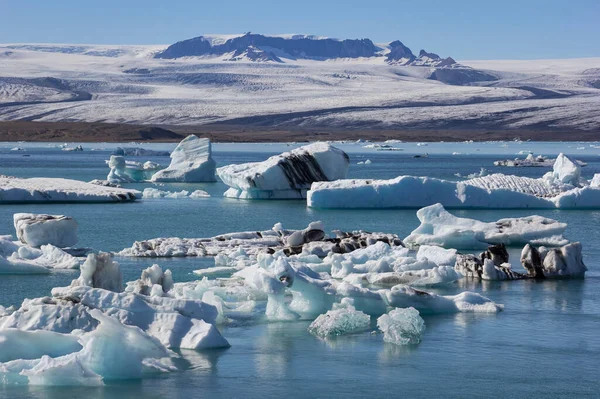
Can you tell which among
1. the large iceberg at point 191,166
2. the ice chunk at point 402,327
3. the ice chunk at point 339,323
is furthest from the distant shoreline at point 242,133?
the ice chunk at point 402,327

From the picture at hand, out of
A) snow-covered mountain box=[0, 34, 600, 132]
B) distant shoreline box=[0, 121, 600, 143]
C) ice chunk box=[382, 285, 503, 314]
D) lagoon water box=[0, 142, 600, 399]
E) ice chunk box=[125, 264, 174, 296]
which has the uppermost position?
snow-covered mountain box=[0, 34, 600, 132]

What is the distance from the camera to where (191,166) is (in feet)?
94.2

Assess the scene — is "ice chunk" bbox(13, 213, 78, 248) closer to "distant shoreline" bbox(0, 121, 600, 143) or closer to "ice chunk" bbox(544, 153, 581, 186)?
"ice chunk" bbox(544, 153, 581, 186)

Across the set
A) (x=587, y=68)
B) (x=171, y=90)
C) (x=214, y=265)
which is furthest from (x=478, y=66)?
(x=214, y=265)

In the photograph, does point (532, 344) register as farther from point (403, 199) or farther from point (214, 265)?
point (403, 199)

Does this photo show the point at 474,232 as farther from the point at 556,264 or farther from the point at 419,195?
the point at 419,195

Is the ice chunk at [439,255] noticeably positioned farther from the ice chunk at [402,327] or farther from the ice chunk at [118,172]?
the ice chunk at [118,172]

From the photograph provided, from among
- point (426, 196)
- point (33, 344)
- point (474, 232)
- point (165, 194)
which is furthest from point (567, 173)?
point (33, 344)

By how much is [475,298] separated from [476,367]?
2231 mm

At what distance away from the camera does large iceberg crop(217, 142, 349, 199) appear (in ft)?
73.5

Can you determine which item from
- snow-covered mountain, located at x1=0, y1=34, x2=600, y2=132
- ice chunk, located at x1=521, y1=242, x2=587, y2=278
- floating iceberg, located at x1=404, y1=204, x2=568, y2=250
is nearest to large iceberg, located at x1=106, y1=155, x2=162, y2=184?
floating iceberg, located at x1=404, y1=204, x2=568, y2=250

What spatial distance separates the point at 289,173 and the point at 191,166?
6.62 meters

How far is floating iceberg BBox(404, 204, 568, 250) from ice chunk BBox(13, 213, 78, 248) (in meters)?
4.52

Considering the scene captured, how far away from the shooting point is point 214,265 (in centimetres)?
1230
